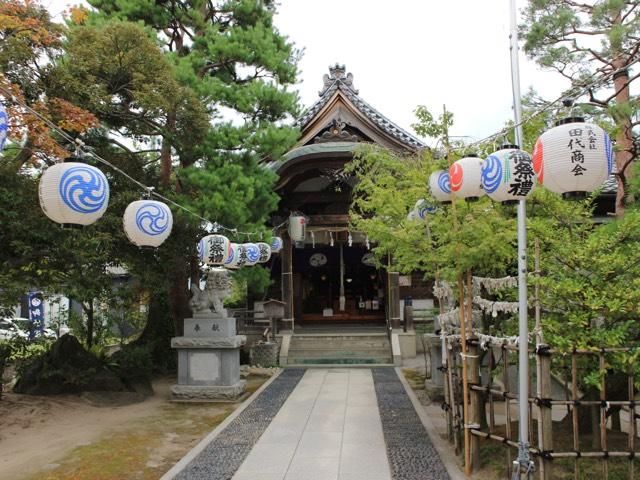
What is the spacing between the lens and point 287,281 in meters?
17.4

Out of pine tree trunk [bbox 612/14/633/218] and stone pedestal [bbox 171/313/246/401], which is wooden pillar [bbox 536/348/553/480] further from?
stone pedestal [bbox 171/313/246/401]

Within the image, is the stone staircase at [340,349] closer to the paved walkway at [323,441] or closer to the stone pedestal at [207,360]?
the paved walkway at [323,441]

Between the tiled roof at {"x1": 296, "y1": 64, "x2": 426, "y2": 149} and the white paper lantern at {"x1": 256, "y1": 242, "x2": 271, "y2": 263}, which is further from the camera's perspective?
the tiled roof at {"x1": 296, "y1": 64, "x2": 426, "y2": 149}

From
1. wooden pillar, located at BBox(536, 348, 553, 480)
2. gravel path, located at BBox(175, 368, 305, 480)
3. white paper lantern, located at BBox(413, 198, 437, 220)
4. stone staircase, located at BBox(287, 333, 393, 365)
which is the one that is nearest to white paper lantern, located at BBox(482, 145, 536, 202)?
wooden pillar, located at BBox(536, 348, 553, 480)

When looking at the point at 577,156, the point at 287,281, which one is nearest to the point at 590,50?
the point at 577,156

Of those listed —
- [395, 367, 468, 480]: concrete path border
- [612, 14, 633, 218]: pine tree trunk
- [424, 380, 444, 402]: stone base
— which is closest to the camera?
[395, 367, 468, 480]: concrete path border

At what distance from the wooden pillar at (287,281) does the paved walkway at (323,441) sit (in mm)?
5682

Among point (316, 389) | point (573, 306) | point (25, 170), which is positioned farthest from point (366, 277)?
point (573, 306)

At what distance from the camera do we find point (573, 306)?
5.46 meters

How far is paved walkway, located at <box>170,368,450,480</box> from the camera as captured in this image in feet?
20.5

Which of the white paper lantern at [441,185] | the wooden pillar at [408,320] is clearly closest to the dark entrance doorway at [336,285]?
the wooden pillar at [408,320]

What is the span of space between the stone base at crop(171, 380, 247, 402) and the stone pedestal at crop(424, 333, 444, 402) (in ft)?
14.4

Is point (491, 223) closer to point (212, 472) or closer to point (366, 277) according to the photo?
point (212, 472)

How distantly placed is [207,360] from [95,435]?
3108 millimetres
